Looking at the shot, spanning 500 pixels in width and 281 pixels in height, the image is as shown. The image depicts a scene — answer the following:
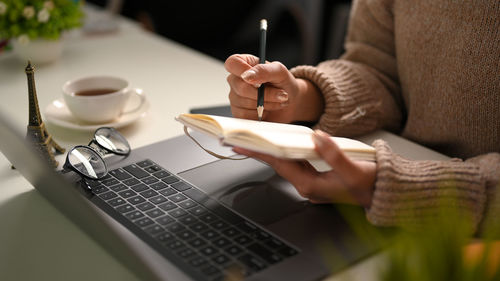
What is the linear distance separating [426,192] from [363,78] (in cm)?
38

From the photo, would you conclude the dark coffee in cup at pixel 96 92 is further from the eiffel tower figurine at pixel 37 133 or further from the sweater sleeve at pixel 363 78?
the sweater sleeve at pixel 363 78

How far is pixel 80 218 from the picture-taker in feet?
1.98

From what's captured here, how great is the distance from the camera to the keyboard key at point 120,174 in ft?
2.42

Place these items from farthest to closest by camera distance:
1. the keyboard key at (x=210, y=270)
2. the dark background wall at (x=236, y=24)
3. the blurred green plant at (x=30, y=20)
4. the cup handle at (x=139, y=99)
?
the dark background wall at (x=236, y=24) < the blurred green plant at (x=30, y=20) < the cup handle at (x=139, y=99) < the keyboard key at (x=210, y=270)

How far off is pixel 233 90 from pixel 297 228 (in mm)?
285

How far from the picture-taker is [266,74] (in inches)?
30.3

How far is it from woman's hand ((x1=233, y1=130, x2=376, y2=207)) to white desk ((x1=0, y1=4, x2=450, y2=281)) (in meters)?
0.09

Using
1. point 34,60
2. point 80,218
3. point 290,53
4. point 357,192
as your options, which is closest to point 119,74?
point 34,60

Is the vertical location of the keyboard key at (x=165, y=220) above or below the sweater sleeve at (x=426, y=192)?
below

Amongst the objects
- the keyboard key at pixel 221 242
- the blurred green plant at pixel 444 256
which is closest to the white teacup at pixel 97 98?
the keyboard key at pixel 221 242

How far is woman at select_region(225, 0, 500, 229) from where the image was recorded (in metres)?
0.61

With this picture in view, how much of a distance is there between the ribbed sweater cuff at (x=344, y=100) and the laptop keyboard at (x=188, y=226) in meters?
0.31

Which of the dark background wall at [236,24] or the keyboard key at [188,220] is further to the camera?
the dark background wall at [236,24]

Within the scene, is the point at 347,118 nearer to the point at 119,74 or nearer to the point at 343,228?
the point at 343,228
